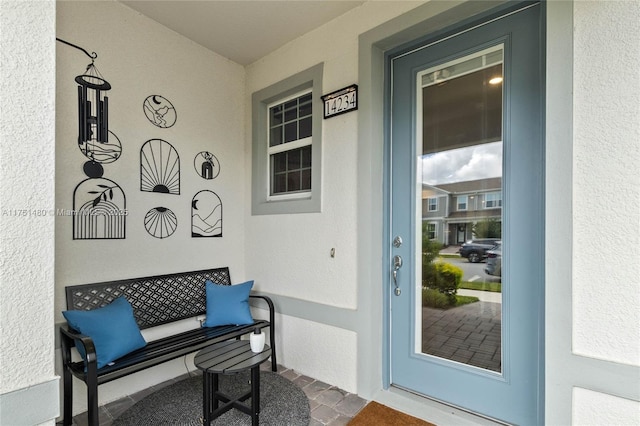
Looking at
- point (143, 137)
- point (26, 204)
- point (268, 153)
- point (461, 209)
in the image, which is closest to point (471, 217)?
point (461, 209)

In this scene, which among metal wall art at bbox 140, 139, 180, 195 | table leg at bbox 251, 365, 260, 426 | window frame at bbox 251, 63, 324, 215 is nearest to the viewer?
table leg at bbox 251, 365, 260, 426

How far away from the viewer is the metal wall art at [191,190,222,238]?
114 inches

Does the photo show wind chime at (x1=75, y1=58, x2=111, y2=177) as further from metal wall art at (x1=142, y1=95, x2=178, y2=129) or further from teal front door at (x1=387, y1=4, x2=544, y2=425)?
teal front door at (x1=387, y1=4, x2=544, y2=425)

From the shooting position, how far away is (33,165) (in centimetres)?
110

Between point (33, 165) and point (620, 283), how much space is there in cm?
255

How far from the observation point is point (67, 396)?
75.9 inches

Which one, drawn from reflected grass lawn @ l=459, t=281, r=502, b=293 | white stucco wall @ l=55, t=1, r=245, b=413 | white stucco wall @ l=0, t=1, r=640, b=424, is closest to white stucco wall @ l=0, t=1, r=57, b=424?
white stucco wall @ l=0, t=1, r=640, b=424

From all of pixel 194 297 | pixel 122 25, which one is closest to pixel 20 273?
pixel 194 297

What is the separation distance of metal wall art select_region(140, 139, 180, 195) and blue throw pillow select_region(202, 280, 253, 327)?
3.12ft

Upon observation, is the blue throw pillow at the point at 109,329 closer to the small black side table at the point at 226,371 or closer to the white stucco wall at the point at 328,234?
the small black side table at the point at 226,371

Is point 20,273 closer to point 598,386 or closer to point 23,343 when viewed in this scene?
point 23,343

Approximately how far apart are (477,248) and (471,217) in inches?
8.4

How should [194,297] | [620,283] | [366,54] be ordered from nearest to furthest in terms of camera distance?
[620,283], [366,54], [194,297]

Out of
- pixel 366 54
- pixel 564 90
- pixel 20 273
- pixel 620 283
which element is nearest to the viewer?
pixel 20 273
